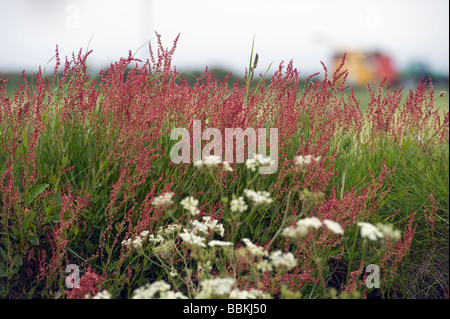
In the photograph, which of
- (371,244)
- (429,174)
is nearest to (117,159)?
(371,244)

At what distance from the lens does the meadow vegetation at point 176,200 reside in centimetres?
252

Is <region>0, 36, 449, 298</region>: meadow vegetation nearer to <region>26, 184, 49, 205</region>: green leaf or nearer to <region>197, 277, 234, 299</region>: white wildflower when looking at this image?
<region>26, 184, 49, 205</region>: green leaf

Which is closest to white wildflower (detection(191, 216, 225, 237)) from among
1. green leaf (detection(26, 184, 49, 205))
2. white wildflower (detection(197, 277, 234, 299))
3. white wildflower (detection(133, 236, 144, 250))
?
white wildflower (detection(133, 236, 144, 250))

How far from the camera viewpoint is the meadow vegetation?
2518mm

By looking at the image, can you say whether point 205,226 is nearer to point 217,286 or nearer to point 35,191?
point 217,286

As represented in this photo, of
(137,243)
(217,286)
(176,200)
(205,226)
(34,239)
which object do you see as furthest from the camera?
(176,200)

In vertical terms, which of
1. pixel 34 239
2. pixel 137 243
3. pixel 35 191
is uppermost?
pixel 35 191

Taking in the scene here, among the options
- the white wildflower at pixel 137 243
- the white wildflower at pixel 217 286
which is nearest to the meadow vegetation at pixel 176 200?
the white wildflower at pixel 137 243

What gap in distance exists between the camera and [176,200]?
276 centimetres

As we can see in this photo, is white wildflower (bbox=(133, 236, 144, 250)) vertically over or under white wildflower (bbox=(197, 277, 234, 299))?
over

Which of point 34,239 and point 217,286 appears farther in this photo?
point 34,239

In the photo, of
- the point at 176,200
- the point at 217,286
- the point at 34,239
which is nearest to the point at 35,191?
the point at 34,239

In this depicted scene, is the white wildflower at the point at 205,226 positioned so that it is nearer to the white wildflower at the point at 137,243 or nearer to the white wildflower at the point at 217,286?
the white wildflower at the point at 137,243
